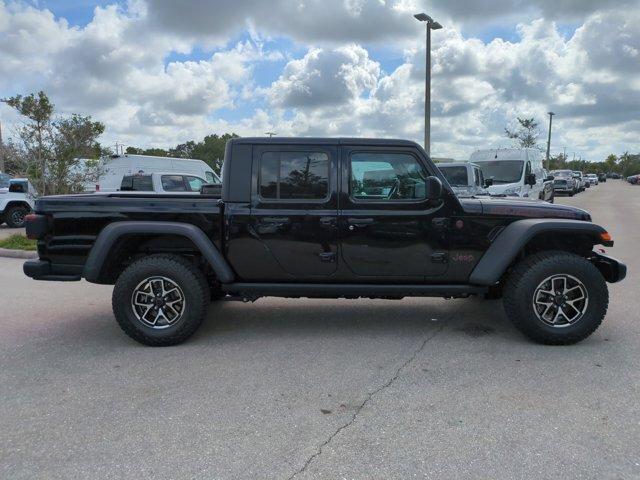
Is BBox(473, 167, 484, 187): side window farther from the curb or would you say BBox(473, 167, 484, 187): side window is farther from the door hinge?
the curb

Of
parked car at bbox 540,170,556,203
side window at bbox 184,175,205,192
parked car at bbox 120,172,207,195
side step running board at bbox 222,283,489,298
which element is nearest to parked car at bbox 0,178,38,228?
parked car at bbox 120,172,207,195

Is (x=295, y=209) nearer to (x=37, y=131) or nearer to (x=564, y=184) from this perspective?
(x=37, y=131)

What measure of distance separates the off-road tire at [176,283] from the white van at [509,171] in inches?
442

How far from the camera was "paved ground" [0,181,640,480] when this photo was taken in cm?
276

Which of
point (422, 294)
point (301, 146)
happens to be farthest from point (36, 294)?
point (422, 294)

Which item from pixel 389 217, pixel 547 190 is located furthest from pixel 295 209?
pixel 547 190

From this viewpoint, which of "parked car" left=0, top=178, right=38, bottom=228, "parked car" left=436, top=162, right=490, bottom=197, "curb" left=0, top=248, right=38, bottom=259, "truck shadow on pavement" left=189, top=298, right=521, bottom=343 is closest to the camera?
"truck shadow on pavement" left=189, top=298, right=521, bottom=343

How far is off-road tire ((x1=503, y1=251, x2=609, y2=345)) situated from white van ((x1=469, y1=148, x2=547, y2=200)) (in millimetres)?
9927

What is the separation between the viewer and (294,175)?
4.64m

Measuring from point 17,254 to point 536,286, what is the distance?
9413 mm

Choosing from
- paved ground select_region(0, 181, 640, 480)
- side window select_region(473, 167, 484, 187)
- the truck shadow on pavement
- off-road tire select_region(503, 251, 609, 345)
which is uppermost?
side window select_region(473, 167, 484, 187)

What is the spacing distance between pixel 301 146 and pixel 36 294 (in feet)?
14.4

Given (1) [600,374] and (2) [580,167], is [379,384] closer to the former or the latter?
(1) [600,374]

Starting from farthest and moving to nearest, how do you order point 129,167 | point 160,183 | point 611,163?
point 611,163, point 129,167, point 160,183
